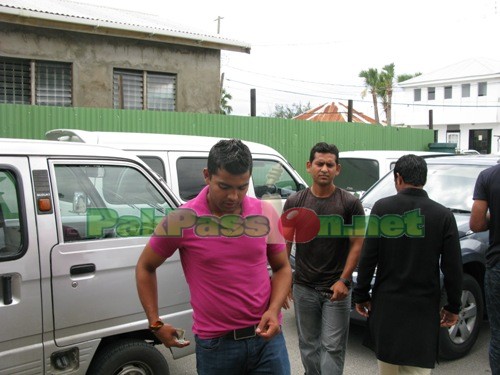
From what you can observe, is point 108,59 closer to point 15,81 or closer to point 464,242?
point 15,81

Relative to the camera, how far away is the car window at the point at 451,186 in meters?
5.15

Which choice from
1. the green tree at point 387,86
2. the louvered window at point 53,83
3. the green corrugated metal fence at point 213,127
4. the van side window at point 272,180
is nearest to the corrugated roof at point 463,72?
the green tree at point 387,86

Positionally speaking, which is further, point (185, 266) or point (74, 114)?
point (74, 114)

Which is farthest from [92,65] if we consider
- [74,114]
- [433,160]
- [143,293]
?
[143,293]

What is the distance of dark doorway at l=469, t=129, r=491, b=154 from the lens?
3919 centimetres

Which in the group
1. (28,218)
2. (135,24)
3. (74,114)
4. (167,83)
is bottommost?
(28,218)

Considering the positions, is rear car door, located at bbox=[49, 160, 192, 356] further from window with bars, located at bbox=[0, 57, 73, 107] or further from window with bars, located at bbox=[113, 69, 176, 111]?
window with bars, located at bbox=[113, 69, 176, 111]

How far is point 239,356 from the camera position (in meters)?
2.15

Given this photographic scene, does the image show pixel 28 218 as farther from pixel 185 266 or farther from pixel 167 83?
pixel 167 83

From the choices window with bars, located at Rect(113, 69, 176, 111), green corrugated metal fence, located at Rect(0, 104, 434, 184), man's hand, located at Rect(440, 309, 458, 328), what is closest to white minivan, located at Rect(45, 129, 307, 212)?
man's hand, located at Rect(440, 309, 458, 328)

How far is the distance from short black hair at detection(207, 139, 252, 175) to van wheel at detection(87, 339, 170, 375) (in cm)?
159

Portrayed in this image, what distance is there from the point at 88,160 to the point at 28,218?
56cm

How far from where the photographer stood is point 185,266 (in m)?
2.26

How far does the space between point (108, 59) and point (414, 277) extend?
996 centimetres
